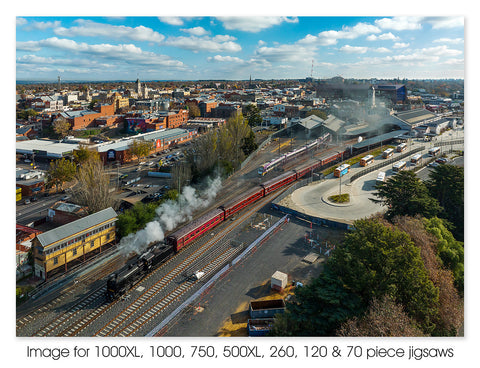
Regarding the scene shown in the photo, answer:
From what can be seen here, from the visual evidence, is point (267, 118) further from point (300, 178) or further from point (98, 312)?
point (98, 312)

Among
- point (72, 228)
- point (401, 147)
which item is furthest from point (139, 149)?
point (401, 147)

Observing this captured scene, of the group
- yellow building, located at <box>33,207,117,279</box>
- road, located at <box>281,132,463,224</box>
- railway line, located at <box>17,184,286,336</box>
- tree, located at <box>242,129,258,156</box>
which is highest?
tree, located at <box>242,129,258,156</box>

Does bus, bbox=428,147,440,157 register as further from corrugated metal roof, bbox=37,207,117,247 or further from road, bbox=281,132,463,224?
corrugated metal roof, bbox=37,207,117,247

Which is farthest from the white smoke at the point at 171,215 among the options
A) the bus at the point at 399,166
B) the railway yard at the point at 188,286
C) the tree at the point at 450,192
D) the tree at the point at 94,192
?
the bus at the point at 399,166

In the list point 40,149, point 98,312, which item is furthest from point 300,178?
point 40,149

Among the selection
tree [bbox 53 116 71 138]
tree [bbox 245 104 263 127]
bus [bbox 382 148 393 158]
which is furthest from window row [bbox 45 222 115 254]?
tree [bbox 245 104 263 127]

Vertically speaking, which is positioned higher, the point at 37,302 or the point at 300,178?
the point at 300,178
